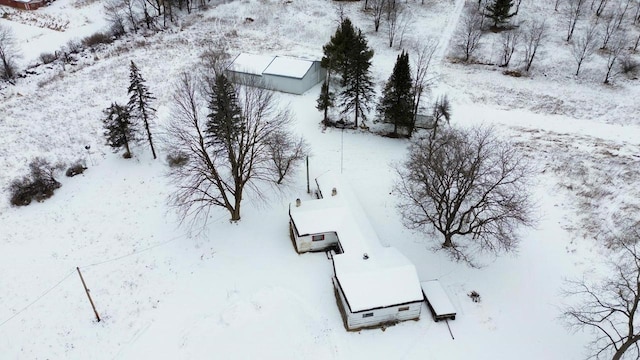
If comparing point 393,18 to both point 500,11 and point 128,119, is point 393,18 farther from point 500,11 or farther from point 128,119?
point 128,119

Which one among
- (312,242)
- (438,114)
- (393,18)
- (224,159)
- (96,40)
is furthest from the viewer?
(96,40)

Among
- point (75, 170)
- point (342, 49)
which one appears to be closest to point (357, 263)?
point (342, 49)

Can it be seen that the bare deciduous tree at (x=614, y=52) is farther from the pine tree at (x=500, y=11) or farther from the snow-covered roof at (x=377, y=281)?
the snow-covered roof at (x=377, y=281)

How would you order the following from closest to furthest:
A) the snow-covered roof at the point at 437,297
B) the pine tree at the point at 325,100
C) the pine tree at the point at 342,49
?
the snow-covered roof at the point at 437,297 → the pine tree at the point at 342,49 → the pine tree at the point at 325,100

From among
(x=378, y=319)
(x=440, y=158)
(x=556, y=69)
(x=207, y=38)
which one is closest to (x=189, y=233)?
(x=378, y=319)

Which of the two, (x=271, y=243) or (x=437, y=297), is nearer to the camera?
(x=437, y=297)

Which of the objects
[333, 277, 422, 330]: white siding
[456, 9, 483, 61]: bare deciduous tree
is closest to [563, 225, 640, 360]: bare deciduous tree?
[333, 277, 422, 330]: white siding

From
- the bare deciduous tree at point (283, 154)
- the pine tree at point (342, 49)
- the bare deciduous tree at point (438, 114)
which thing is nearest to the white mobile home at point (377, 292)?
the bare deciduous tree at point (283, 154)

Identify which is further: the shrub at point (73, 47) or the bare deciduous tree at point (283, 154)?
the shrub at point (73, 47)
